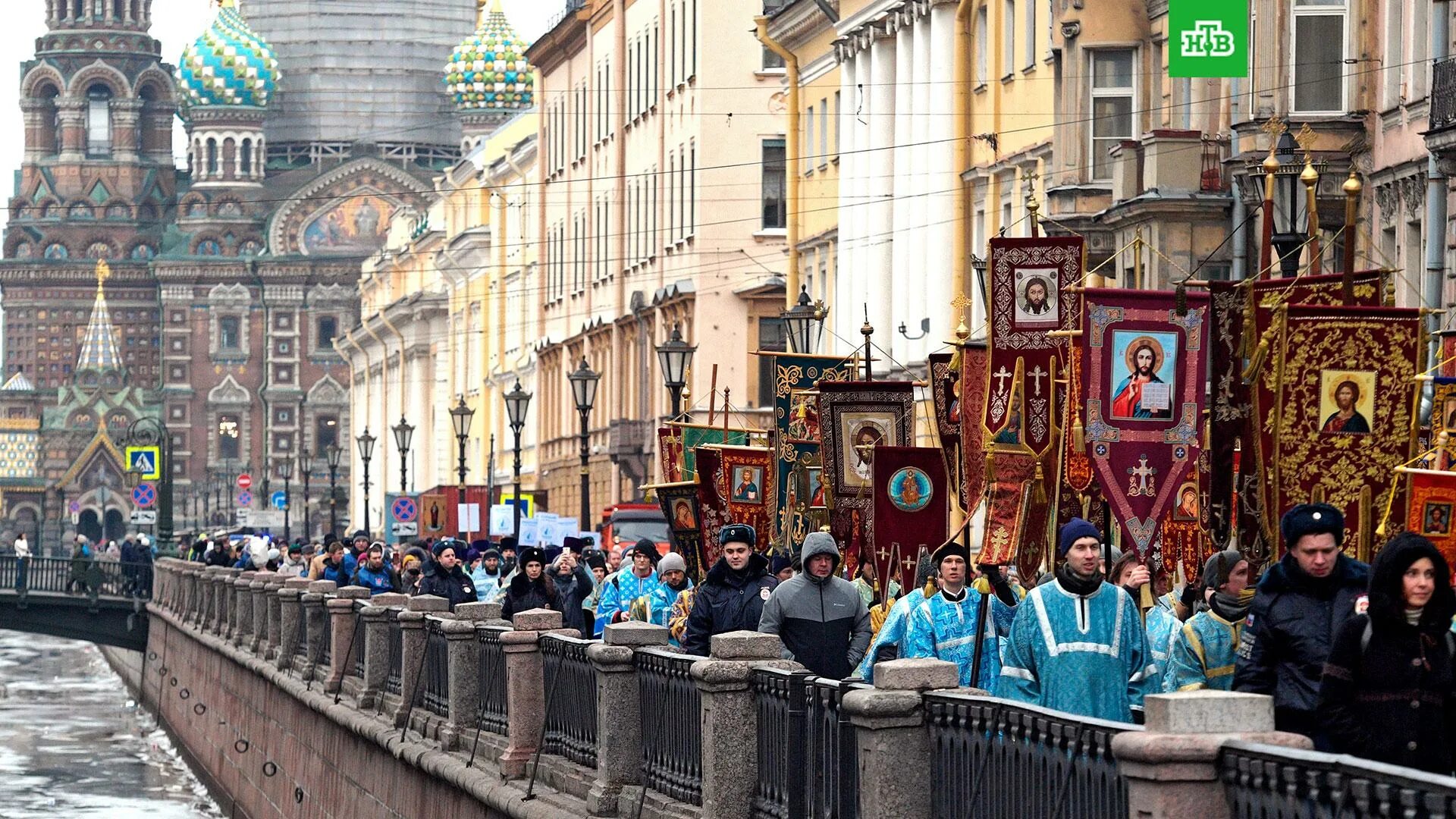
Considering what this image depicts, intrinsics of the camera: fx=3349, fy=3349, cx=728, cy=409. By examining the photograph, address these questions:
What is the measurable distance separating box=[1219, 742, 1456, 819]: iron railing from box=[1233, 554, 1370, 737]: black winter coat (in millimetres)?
1453

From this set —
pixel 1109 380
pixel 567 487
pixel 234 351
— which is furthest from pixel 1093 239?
pixel 234 351

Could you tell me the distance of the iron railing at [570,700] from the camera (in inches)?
663

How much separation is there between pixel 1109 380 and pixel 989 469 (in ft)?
8.53

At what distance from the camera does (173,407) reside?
577ft

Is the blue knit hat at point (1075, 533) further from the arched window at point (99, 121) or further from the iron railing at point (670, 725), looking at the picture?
the arched window at point (99, 121)

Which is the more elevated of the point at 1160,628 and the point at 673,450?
the point at 673,450

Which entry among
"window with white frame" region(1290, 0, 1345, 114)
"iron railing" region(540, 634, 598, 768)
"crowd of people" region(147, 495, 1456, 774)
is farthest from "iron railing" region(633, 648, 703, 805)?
"window with white frame" region(1290, 0, 1345, 114)

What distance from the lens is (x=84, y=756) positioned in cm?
4800

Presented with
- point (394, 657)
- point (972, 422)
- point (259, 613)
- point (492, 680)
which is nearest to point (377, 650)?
point (394, 657)

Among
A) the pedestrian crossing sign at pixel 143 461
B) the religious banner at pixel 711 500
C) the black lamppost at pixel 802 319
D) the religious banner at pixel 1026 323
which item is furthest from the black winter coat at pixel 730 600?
the pedestrian crossing sign at pixel 143 461

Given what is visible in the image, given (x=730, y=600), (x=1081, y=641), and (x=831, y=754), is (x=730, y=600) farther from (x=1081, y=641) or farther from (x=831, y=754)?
(x=1081, y=641)

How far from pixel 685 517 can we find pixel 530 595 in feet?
18.4

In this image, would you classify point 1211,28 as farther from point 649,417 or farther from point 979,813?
point 649,417

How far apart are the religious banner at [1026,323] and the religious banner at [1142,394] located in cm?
245
